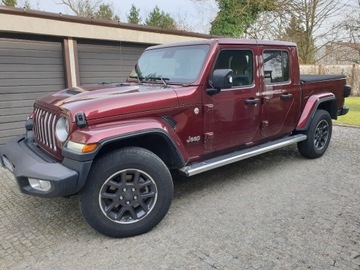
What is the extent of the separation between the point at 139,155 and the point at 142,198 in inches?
17.5

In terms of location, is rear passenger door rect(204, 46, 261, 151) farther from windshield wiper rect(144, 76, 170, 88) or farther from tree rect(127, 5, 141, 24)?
tree rect(127, 5, 141, 24)

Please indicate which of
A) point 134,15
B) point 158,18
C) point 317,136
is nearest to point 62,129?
point 317,136

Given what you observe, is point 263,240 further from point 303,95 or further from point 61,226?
point 303,95

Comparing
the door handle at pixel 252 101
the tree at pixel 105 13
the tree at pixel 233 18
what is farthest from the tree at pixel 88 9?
the door handle at pixel 252 101

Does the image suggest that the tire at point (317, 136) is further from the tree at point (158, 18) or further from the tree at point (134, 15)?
the tree at point (134, 15)

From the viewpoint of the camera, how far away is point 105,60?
7.70 meters

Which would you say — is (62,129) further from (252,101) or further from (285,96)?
(285,96)

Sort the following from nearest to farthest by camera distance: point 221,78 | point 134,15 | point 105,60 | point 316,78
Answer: point 221,78 < point 316,78 < point 105,60 < point 134,15

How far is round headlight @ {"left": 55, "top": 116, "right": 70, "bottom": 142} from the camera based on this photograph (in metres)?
2.83

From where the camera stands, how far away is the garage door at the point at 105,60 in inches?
289

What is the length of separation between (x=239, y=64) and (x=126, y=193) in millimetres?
2255

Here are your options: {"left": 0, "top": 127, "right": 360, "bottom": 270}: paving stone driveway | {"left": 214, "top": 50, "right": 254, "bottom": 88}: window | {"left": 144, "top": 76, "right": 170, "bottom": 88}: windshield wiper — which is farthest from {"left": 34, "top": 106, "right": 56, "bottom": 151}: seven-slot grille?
{"left": 214, "top": 50, "right": 254, "bottom": 88}: window

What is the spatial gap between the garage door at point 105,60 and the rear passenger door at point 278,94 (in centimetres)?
462

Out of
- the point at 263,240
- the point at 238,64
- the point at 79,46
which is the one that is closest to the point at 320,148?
the point at 238,64
